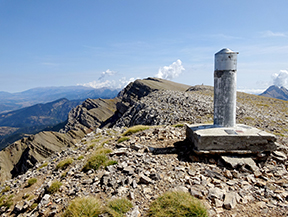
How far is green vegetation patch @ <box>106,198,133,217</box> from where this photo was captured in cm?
561

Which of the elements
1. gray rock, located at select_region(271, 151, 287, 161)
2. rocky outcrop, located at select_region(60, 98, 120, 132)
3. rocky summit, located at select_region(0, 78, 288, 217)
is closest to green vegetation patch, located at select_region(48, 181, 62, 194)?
rocky summit, located at select_region(0, 78, 288, 217)

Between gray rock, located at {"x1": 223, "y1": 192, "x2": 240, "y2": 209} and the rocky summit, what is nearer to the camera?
gray rock, located at {"x1": 223, "y1": 192, "x2": 240, "y2": 209}

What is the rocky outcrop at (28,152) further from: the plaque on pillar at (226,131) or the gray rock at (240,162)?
the gray rock at (240,162)

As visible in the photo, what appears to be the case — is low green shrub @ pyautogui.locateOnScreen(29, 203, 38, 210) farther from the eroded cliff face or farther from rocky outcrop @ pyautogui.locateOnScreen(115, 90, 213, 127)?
the eroded cliff face

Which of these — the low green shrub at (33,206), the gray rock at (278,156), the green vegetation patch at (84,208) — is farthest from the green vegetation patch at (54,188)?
the gray rock at (278,156)

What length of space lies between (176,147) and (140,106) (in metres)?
22.3

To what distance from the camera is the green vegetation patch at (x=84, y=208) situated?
227 inches

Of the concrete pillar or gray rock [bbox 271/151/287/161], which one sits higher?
the concrete pillar

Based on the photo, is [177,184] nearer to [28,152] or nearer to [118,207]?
[118,207]

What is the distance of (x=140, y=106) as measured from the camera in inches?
1287

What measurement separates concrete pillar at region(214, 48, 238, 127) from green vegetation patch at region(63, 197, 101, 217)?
7.77m

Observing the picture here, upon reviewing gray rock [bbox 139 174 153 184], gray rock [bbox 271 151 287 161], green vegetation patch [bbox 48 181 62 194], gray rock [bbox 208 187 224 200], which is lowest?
green vegetation patch [bbox 48 181 62 194]

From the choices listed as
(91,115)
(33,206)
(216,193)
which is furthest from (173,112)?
(91,115)

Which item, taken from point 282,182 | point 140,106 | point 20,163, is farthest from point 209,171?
point 20,163
